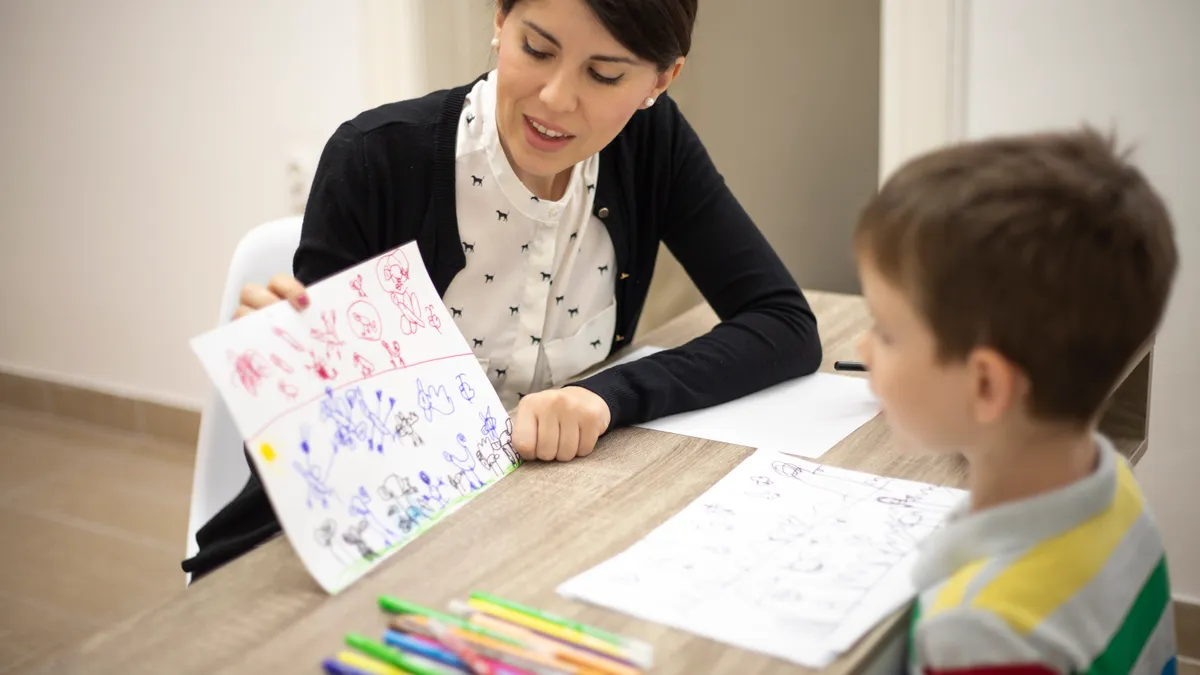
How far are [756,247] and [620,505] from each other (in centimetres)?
57

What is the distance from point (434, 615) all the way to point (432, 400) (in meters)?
0.27

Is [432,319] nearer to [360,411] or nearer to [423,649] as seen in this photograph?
[360,411]

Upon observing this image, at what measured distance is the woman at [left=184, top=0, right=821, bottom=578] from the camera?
1.18 metres

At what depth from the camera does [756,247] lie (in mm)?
1493

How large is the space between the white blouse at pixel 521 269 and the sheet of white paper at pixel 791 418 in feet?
0.83

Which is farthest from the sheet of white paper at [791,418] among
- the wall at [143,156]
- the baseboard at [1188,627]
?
the wall at [143,156]

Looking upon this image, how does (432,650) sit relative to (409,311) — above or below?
below

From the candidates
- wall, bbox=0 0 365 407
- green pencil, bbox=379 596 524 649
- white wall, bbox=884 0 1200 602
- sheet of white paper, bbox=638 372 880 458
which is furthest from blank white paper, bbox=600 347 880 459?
wall, bbox=0 0 365 407

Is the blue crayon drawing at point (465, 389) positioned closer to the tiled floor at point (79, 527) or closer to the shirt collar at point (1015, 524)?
the shirt collar at point (1015, 524)

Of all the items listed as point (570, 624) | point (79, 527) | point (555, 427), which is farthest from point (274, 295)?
point (79, 527)

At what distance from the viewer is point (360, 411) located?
0.98 meters

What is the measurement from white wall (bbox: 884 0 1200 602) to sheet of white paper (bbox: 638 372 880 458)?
732 mm

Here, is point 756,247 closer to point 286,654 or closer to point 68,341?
point 286,654

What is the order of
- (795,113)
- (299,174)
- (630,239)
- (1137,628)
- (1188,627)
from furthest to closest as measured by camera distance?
(795,113) < (299,174) < (1188,627) < (630,239) < (1137,628)
